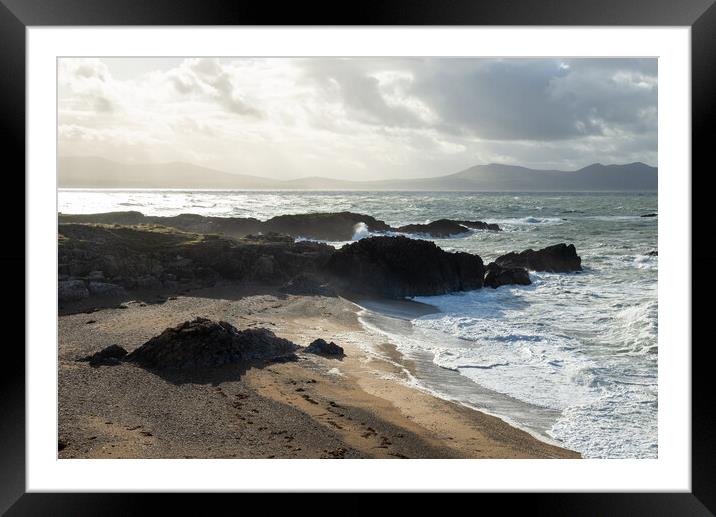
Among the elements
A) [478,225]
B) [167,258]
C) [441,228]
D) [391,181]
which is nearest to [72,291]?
[167,258]

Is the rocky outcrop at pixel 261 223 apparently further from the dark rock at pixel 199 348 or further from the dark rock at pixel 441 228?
the dark rock at pixel 199 348

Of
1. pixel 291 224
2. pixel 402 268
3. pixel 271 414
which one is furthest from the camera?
pixel 291 224

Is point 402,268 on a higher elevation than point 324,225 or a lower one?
lower

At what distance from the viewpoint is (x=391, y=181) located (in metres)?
7.24

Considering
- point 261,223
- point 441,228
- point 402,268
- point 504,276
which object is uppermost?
point 261,223

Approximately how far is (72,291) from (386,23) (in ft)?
20.4

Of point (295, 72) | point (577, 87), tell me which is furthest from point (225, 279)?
point (577, 87)

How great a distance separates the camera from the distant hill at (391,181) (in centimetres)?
729

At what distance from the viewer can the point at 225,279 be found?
8102mm

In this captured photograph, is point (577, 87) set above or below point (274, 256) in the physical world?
above

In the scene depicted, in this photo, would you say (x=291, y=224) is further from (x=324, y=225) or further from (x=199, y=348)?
(x=199, y=348)

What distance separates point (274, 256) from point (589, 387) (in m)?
5.49

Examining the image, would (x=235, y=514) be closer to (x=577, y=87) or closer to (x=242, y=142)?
(x=242, y=142)

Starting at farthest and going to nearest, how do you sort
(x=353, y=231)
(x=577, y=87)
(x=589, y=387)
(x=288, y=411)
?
(x=353, y=231) → (x=577, y=87) → (x=589, y=387) → (x=288, y=411)
